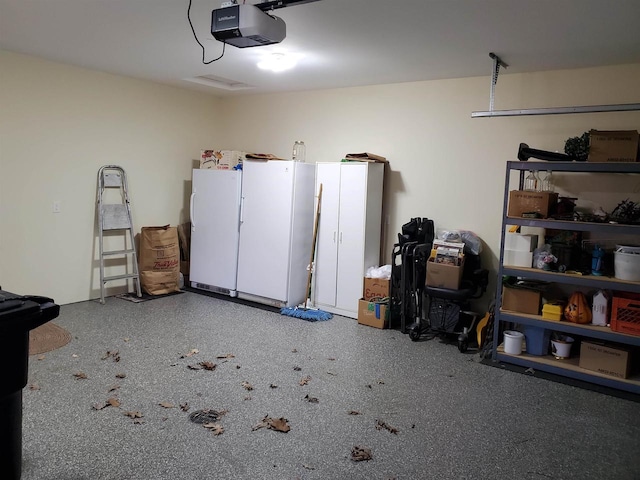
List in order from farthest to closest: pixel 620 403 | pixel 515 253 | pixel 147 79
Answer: pixel 147 79
pixel 515 253
pixel 620 403

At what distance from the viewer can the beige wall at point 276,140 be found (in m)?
4.63

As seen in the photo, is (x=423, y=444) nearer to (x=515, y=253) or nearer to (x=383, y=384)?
(x=383, y=384)

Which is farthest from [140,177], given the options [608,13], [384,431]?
[608,13]

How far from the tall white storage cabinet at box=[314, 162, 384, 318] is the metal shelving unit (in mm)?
1576

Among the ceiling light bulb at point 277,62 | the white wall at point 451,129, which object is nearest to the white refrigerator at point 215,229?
the white wall at point 451,129

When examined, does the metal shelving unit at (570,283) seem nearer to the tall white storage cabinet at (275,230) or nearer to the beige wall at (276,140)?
the beige wall at (276,140)

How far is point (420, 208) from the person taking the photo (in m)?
5.33

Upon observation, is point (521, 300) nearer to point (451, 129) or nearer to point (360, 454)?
point (451, 129)

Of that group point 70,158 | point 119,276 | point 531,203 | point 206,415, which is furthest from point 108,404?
point 531,203

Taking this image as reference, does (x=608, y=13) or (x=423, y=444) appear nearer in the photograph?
(x=423, y=444)

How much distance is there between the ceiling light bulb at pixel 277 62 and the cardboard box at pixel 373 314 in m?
2.52

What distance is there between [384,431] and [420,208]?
2.94 metres

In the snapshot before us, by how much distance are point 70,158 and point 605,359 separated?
5.59 m

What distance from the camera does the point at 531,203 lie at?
4.02m
